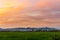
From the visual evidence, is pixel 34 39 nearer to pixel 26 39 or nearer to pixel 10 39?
pixel 26 39

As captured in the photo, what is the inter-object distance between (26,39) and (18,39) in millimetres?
991

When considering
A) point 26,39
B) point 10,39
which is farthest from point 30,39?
point 10,39

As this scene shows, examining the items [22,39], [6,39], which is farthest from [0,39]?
[22,39]

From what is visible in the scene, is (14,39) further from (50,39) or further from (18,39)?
(50,39)

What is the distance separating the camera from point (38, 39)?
26125 millimetres

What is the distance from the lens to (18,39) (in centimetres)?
2570

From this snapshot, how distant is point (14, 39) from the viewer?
2525 centimetres

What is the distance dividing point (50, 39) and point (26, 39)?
9.72ft

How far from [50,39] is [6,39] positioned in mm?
5391

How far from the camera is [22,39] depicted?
84.2ft

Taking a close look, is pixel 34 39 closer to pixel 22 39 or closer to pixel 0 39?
pixel 22 39

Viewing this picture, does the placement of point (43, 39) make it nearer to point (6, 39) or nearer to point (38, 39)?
point (38, 39)

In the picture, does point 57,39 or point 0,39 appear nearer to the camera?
point 0,39

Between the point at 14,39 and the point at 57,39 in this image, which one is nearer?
the point at 14,39
